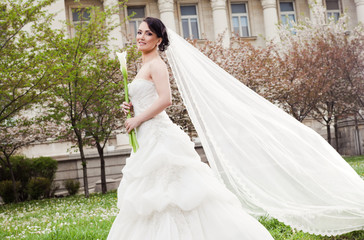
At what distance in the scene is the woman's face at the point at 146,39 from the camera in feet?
12.7

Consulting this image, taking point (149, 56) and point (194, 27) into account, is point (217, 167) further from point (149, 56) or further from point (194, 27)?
point (194, 27)

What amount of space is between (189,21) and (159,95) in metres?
27.6

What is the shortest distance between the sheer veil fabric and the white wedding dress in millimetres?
441

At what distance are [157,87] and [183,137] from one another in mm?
464

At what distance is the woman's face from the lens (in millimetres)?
3865

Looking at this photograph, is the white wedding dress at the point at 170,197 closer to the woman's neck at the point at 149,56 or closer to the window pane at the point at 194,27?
the woman's neck at the point at 149,56

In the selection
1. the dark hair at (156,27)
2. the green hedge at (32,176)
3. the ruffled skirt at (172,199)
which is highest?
the dark hair at (156,27)

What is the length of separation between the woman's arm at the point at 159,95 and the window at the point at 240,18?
2783 cm

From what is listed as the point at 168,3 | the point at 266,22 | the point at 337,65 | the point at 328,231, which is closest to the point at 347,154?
the point at 337,65

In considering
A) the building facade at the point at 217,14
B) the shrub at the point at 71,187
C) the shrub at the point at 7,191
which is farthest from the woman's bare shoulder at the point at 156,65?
the building facade at the point at 217,14

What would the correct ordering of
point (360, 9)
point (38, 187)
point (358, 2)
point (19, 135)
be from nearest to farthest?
point (19, 135) < point (38, 187) < point (360, 9) < point (358, 2)

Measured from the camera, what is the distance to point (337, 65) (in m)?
22.0

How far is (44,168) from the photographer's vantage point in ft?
60.6

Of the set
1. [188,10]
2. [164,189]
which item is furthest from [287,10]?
[164,189]
